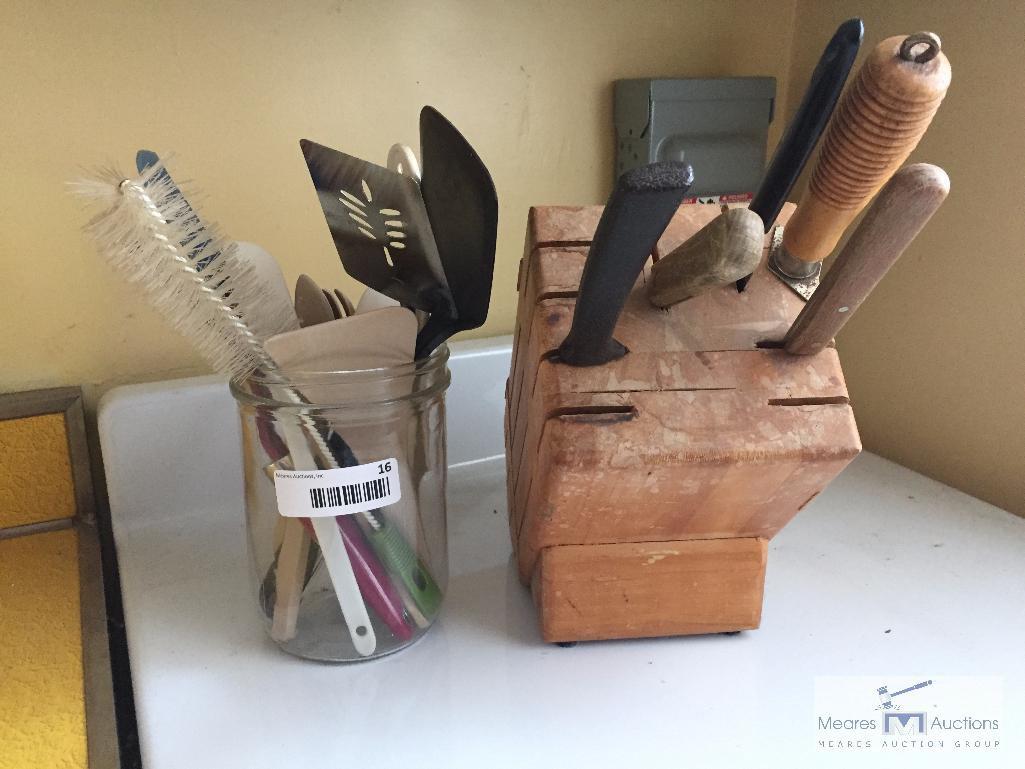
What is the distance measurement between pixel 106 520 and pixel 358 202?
37 cm

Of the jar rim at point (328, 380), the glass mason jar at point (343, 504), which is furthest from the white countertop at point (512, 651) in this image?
the jar rim at point (328, 380)

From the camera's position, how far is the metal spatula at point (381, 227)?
0.39m

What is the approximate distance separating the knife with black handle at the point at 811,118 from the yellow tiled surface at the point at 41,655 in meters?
0.43

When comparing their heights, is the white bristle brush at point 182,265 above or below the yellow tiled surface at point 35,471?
above

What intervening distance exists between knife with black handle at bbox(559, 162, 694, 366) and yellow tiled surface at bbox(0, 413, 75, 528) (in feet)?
1.33

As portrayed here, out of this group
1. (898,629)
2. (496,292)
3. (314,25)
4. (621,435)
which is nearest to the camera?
(621,435)

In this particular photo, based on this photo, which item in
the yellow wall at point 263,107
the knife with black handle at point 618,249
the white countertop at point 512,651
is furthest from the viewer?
the yellow wall at point 263,107

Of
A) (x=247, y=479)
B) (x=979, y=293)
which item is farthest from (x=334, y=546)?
(x=979, y=293)

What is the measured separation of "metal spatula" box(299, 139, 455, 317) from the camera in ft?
1.28

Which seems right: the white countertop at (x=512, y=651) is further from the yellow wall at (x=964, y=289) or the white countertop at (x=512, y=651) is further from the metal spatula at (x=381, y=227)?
the metal spatula at (x=381, y=227)

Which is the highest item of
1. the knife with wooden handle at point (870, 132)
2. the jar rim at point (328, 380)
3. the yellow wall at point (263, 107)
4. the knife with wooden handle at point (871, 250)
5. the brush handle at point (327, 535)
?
the yellow wall at point (263, 107)

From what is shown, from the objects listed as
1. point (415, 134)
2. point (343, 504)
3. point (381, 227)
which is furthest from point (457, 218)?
point (415, 134)

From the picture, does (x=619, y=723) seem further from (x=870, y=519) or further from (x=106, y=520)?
(x=106, y=520)

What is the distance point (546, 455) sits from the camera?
1.21 ft
